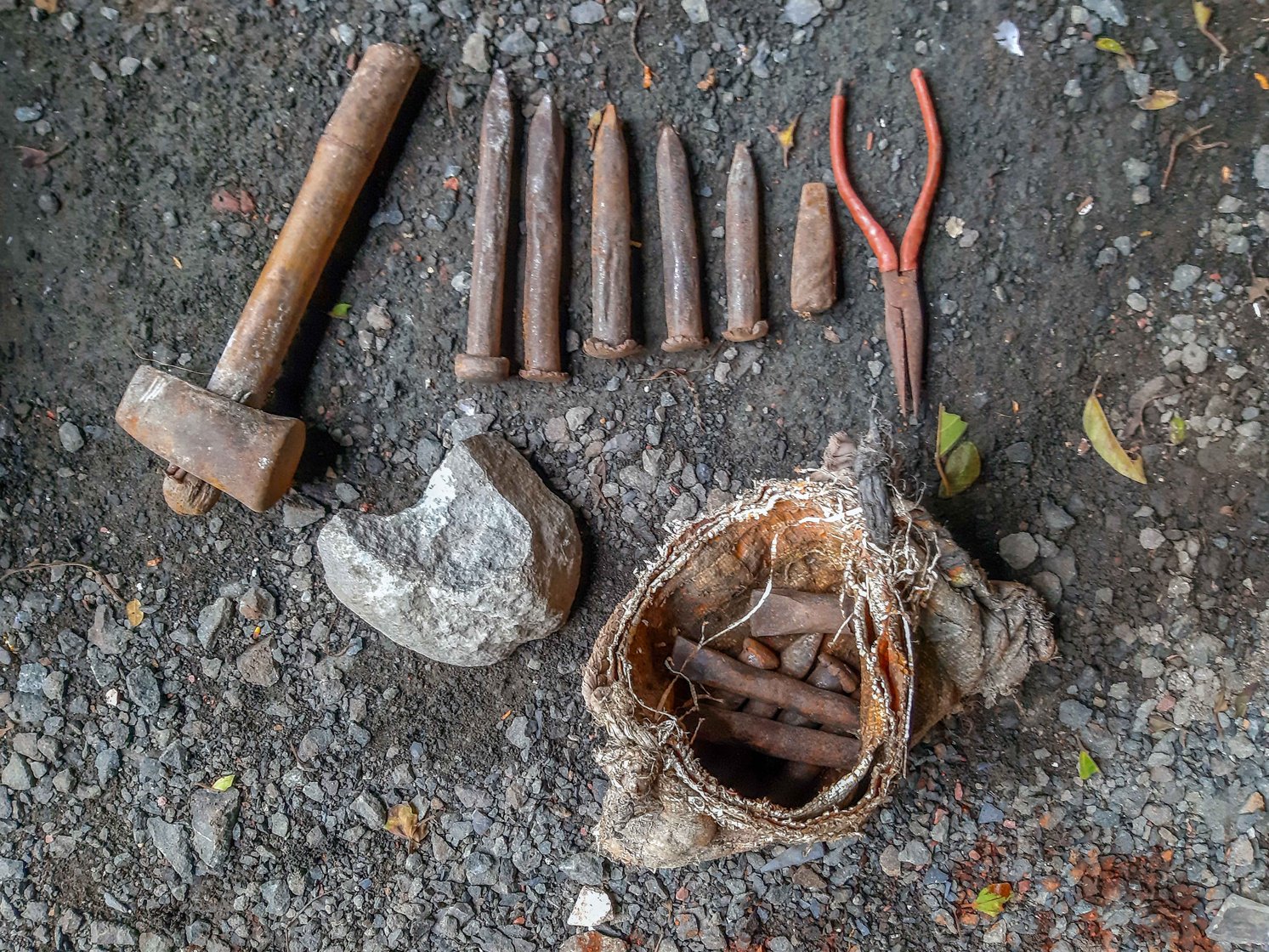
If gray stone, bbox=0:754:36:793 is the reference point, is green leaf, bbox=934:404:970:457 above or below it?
above

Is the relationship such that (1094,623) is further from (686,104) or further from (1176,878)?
(686,104)

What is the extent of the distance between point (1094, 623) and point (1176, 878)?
2.34 ft

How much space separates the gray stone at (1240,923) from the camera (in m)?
2.23

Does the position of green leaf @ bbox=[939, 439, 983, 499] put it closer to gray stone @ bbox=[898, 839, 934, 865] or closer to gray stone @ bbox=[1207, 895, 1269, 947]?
gray stone @ bbox=[898, 839, 934, 865]

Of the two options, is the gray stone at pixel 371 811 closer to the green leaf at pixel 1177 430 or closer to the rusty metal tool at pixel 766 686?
the rusty metal tool at pixel 766 686

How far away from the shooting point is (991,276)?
2.38 meters

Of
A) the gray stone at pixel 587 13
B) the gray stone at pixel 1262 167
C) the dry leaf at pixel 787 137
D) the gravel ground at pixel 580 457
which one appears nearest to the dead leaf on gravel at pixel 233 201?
the gravel ground at pixel 580 457

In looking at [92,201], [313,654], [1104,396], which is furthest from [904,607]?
[92,201]

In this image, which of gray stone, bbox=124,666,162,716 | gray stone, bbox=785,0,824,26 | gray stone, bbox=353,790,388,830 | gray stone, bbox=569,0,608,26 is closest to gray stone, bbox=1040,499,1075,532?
gray stone, bbox=785,0,824,26

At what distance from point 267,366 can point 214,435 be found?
0.25m

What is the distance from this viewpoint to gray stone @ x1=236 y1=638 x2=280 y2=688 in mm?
2578

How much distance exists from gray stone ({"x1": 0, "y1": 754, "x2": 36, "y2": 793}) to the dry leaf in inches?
115

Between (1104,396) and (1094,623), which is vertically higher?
(1104,396)

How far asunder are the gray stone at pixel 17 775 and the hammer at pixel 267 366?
37.5 inches
